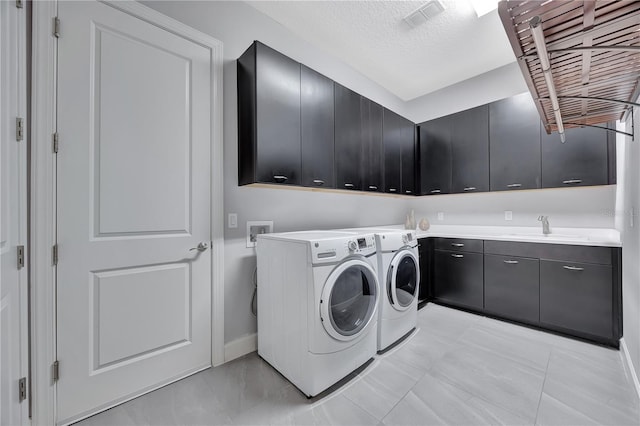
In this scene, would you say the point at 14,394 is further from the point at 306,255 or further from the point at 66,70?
the point at 66,70

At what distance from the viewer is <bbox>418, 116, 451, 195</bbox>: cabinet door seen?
125 inches

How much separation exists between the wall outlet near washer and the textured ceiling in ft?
5.78

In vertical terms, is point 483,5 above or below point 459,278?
above

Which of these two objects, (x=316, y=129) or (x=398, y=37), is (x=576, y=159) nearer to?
(x=398, y=37)

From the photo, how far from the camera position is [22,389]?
118 cm

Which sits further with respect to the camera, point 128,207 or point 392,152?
point 392,152

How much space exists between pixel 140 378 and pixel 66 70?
5.74ft

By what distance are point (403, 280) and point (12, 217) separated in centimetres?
234

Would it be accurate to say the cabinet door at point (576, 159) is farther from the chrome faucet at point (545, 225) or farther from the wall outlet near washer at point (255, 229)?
the wall outlet near washer at point (255, 229)

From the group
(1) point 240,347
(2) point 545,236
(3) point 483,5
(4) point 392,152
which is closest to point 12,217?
(1) point 240,347

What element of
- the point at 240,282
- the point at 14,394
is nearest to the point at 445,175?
the point at 240,282

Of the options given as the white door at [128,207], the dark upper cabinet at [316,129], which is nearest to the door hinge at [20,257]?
the white door at [128,207]

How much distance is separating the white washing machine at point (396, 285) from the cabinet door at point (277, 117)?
873mm

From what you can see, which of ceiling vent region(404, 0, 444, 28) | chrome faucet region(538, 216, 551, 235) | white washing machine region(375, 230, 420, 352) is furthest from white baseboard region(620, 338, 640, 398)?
ceiling vent region(404, 0, 444, 28)
